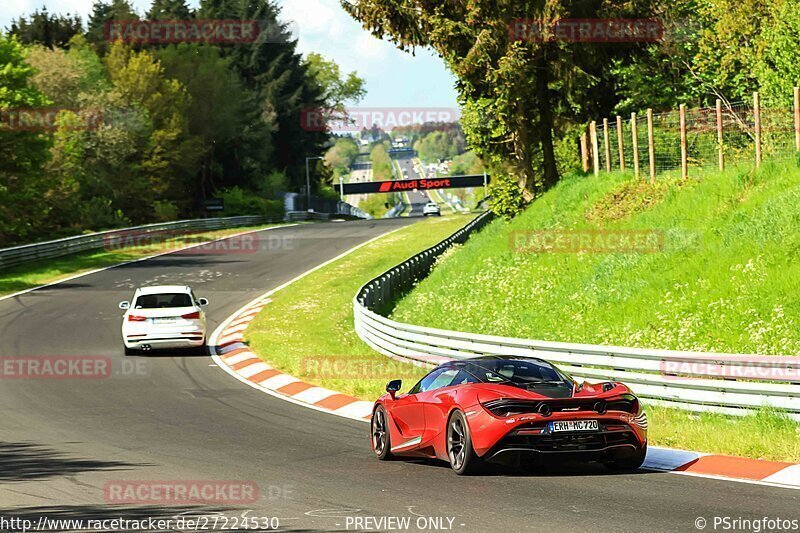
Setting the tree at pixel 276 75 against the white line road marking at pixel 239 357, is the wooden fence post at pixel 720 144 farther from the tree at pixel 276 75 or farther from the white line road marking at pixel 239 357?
the tree at pixel 276 75

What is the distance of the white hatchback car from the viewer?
83.0ft

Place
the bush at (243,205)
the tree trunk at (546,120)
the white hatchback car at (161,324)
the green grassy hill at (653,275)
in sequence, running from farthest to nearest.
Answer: the bush at (243,205) → the tree trunk at (546,120) → the white hatchback car at (161,324) → the green grassy hill at (653,275)

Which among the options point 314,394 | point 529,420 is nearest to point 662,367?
point 529,420

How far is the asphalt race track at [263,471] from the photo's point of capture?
29.2 ft

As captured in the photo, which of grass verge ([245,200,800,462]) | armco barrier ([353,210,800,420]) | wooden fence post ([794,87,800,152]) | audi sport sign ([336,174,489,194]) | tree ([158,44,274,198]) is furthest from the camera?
audi sport sign ([336,174,489,194])

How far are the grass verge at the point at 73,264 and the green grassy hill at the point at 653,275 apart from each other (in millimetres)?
15930

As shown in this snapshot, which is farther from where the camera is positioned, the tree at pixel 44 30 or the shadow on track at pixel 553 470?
the tree at pixel 44 30

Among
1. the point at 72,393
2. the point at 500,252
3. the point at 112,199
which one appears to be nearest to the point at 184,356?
the point at 72,393

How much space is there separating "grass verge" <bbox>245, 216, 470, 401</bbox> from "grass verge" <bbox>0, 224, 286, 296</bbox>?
32.4 ft

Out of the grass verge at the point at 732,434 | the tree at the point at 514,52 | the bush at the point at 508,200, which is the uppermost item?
the tree at the point at 514,52

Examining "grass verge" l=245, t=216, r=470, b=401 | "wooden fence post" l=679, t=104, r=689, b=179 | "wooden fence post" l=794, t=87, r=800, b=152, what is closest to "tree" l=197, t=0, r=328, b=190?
"grass verge" l=245, t=216, r=470, b=401

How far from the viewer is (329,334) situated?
94.7ft

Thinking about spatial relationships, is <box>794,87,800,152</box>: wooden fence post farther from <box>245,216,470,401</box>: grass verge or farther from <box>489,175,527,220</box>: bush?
<box>489,175,527,220</box>: bush

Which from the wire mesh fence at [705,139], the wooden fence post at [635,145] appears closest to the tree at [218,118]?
the wire mesh fence at [705,139]
